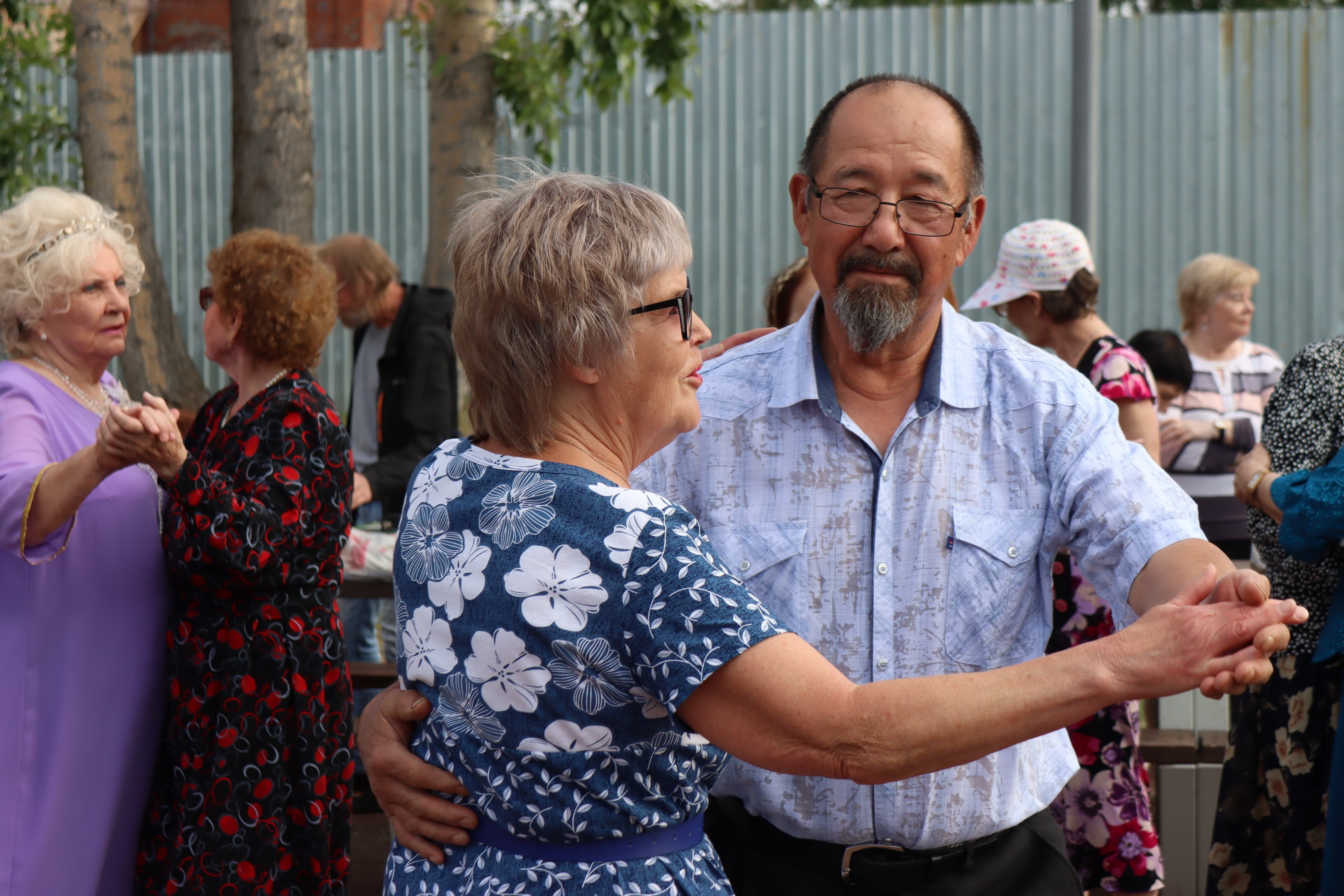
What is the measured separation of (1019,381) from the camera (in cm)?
207

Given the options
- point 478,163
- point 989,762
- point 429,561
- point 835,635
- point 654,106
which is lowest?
point 989,762

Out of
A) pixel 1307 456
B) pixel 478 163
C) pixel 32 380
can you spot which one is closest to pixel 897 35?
pixel 478 163

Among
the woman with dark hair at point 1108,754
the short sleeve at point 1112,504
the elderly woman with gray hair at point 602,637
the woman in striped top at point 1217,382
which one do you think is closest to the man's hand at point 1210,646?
the elderly woman with gray hair at point 602,637

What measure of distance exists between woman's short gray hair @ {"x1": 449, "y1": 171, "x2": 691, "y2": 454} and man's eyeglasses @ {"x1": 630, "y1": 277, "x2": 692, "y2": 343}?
0.04 ft

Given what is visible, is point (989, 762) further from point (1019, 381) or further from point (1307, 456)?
point (1307, 456)

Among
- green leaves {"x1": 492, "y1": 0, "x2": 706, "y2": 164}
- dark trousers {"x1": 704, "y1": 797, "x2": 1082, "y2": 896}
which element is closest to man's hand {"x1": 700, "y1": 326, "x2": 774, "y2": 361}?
dark trousers {"x1": 704, "y1": 797, "x2": 1082, "y2": 896}

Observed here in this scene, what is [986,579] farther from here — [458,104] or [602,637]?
[458,104]

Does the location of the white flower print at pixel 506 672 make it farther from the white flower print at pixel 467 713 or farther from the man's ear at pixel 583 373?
the man's ear at pixel 583 373

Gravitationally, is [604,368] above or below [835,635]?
above

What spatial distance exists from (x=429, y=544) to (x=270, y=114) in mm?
5363

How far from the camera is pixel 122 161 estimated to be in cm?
642

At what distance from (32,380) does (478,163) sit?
442 cm

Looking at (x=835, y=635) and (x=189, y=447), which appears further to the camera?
(x=189, y=447)

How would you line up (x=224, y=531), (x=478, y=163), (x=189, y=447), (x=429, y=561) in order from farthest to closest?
(x=478, y=163), (x=189, y=447), (x=224, y=531), (x=429, y=561)
